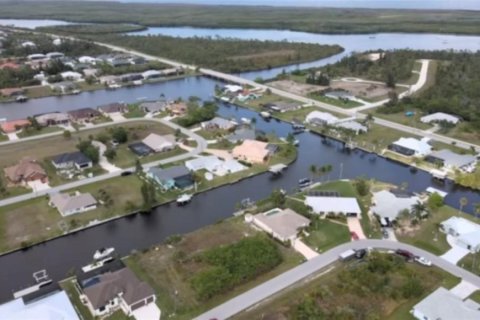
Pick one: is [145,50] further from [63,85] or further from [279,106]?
[279,106]

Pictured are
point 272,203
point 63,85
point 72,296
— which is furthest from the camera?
point 63,85

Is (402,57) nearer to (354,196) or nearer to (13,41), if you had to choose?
(354,196)

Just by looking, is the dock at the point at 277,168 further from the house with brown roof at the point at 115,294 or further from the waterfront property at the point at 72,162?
the house with brown roof at the point at 115,294

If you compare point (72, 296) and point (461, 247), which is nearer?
point (72, 296)

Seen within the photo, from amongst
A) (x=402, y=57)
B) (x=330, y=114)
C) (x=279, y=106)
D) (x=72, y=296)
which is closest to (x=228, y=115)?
(x=279, y=106)

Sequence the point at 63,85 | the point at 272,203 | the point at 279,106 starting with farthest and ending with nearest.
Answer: the point at 63,85
the point at 279,106
the point at 272,203
